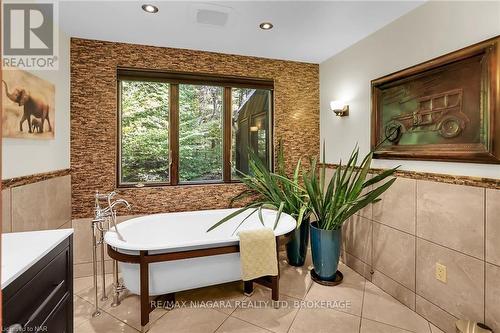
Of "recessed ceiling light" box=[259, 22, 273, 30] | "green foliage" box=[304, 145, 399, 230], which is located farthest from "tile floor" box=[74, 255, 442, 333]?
"recessed ceiling light" box=[259, 22, 273, 30]

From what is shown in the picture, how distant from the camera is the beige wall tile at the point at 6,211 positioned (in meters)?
1.75

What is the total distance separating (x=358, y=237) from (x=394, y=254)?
0.46 metres

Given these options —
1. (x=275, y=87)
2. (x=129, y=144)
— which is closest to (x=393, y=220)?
(x=275, y=87)

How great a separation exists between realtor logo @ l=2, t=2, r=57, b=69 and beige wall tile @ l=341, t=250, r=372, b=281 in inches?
129

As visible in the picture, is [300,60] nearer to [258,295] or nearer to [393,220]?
[393,220]

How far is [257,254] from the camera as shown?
7.39 feet

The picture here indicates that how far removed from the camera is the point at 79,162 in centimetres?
276

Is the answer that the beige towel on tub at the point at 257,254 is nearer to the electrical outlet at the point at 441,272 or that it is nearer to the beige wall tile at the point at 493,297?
the electrical outlet at the point at 441,272

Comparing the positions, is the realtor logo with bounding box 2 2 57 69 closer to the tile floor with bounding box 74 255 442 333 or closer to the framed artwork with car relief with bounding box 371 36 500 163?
the tile floor with bounding box 74 255 442 333

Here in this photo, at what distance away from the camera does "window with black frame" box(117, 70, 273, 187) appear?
3.02 meters

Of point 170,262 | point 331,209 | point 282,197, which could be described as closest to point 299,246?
point 282,197

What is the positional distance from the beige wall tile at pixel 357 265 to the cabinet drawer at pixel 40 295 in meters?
2.50

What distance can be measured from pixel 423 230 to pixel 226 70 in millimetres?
2482

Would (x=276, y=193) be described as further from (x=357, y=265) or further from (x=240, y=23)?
(x=240, y=23)
